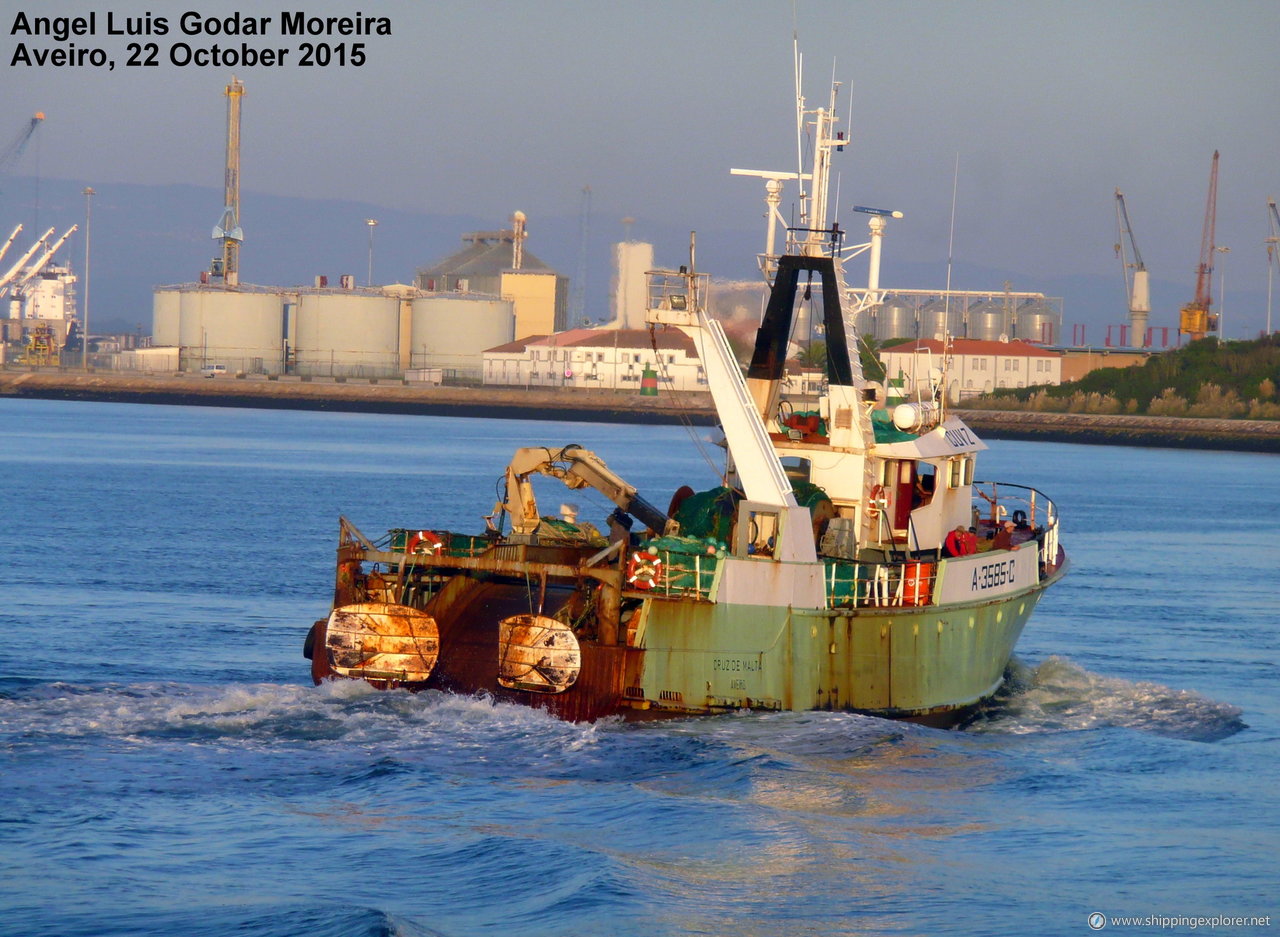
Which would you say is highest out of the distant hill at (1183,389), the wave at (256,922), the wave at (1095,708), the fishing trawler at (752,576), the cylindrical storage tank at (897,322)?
the cylindrical storage tank at (897,322)

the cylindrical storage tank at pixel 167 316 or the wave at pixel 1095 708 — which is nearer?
the wave at pixel 1095 708

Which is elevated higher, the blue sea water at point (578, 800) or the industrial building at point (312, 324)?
the industrial building at point (312, 324)

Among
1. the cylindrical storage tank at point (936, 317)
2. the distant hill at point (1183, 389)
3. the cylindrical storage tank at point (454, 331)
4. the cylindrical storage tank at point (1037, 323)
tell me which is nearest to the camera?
the distant hill at point (1183, 389)

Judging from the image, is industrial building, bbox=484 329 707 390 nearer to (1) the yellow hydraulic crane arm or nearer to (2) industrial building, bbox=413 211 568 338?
(2) industrial building, bbox=413 211 568 338

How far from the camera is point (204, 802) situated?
679 inches

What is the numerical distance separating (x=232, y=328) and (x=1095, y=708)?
13273 cm

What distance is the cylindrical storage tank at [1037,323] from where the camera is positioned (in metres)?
177

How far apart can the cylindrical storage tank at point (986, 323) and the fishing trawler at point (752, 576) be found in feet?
507

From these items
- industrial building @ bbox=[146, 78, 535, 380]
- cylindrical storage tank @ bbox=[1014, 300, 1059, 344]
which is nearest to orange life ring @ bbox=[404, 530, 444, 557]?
industrial building @ bbox=[146, 78, 535, 380]

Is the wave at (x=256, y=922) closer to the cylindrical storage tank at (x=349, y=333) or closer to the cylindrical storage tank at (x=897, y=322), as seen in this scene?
the cylindrical storage tank at (x=349, y=333)

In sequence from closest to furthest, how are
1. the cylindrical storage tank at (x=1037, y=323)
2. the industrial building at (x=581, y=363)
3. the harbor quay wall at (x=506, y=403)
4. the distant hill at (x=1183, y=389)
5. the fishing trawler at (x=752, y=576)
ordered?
1. the fishing trawler at (x=752, y=576)
2. the harbor quay wall at (x=506, y=403)
3. the distant hill at (x=1183, y=389)
4. the industrial building at (x=581, y=363)
5. the cylindrical storage tank at (x=1037, y=323)

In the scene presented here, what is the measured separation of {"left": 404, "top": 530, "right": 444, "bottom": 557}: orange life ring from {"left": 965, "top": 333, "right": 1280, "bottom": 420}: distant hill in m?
111

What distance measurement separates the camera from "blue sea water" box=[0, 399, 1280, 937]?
15.3 metres

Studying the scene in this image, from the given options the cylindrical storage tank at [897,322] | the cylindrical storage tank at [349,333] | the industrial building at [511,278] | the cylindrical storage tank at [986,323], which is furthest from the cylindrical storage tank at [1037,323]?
the cylindrical storage tank at [349,333]
